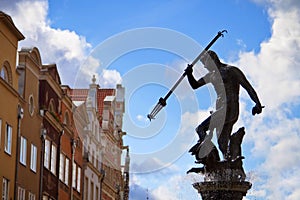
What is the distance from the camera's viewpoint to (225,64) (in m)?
16.7

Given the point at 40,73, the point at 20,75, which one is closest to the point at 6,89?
the point at 20,75

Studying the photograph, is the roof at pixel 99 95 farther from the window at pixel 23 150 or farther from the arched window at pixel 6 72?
the arched window at pixel 6 72

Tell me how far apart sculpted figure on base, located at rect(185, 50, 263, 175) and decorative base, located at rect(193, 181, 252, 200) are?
0.47m

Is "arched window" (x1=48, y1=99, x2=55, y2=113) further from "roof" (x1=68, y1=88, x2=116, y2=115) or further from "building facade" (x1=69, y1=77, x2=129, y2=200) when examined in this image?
"roof" (x1=68, y1=88, x2=116, y2=115)

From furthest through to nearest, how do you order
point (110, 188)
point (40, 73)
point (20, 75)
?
point (110, 188) → point (40, 73) → point (20, 75)

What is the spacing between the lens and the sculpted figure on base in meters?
16.4

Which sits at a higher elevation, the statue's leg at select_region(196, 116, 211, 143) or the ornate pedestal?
the statue's leg at select_region(196, 116, 211, 143)

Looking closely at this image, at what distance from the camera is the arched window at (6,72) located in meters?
33.9

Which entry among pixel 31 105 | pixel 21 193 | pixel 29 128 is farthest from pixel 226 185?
pixel 31 105

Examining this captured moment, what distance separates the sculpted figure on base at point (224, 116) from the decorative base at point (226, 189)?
47 cm

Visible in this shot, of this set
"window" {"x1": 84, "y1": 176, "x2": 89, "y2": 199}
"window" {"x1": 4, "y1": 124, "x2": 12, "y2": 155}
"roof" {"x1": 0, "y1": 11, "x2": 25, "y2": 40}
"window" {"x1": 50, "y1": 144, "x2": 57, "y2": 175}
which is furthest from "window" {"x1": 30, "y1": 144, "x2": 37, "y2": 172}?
"window" {"x1": 84, "y1": 176, "x2": 89, "y2": 199}

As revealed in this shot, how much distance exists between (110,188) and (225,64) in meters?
46.2

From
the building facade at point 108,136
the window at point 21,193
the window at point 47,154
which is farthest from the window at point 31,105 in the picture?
the building facade at point 108,136

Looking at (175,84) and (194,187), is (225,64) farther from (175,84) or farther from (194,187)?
(194,187)
